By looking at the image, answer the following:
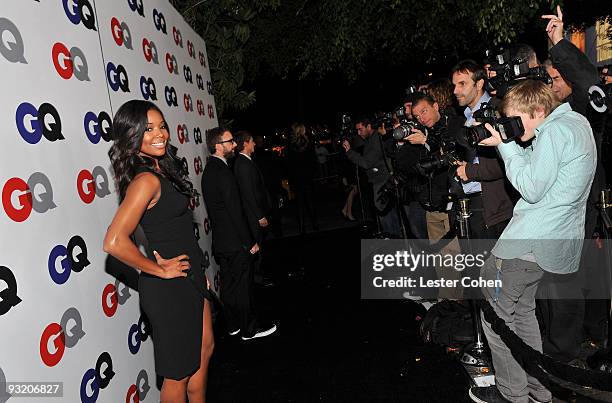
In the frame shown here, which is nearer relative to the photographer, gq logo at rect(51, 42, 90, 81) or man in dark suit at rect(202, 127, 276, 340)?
gq logo at rect(51, 42, 90, 81)

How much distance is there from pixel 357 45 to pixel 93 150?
21.2 feet

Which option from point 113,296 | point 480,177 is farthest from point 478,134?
point 113,296

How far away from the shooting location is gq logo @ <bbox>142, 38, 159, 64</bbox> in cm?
393

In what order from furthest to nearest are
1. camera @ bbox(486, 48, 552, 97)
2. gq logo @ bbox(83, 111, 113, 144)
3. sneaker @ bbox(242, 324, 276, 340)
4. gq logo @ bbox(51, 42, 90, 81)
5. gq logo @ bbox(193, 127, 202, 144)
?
gq logo @ bbox(193, 127, 202, 144), sneaker @ bbox(242, 324, 276, 340), camera @ bbox(486, 48, 552, 97), gq logo @ bbox(83, 111, 113, 144), gq logo @ bbox(51, 42, 90, 81)

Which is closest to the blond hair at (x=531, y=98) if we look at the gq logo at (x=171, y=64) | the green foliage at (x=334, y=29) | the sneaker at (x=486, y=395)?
the sneaker at (x=486, y=395)

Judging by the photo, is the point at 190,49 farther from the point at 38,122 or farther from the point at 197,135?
the point at 38,122

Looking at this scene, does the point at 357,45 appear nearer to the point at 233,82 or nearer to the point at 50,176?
the point at 233,82

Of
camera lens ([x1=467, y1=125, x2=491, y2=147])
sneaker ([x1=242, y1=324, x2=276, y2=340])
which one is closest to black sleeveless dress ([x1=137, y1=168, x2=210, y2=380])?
camera lens ([x1=467, y1=125, x2=491, y2=147])

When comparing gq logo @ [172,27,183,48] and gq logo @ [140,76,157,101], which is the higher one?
gq logo @ [172,27,183,48]

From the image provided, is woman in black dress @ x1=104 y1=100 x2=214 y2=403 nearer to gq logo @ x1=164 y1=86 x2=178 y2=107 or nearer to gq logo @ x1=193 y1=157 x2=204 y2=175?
gq logo @ x1=164 y1=86 x2=178 y2=107

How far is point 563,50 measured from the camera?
3109 mm

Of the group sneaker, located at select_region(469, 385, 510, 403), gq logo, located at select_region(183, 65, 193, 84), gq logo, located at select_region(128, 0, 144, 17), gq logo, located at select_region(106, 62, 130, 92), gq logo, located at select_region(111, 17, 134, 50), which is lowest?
sneaker, located at select_region(469, 385, 510, 403)

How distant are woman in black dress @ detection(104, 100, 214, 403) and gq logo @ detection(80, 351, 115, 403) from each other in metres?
0.37

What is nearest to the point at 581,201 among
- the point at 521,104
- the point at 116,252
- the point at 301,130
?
the point at 521,104
